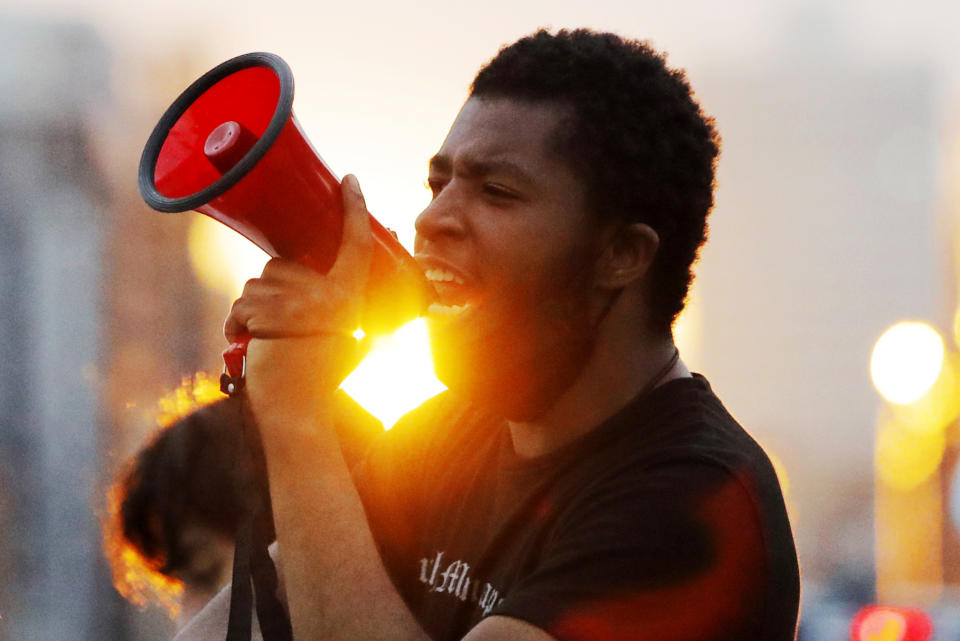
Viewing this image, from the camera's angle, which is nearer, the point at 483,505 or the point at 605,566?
the point at 605,566

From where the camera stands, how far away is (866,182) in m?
51.6

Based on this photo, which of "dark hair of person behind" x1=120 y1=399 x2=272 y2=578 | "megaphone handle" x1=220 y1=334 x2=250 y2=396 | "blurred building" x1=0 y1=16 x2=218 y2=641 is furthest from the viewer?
"blurred building" x1=0 y1=16 x2=218 y2=641

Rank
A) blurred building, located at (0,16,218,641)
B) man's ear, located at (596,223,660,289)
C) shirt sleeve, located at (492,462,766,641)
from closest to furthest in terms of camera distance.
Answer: shirt sleeve, located at (492,462,766,641), man's ear, located at (596,223,660,289), blurred building, located at (0,16,218,641)

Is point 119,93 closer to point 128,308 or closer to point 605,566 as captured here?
point 128,308

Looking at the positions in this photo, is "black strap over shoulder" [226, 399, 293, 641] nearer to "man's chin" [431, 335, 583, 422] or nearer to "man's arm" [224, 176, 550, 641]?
"man's arm" [224, 176, 550, 641]

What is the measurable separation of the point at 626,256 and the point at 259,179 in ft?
2.16

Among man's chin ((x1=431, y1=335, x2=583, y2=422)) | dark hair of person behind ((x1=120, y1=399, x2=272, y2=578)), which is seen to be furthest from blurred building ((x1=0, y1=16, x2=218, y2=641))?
man's chin ((x1=431, y1=335, x2=583, y2=422))

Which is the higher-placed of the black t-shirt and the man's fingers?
the man's fingers

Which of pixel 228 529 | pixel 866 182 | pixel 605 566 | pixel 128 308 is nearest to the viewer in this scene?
pixel 605 566

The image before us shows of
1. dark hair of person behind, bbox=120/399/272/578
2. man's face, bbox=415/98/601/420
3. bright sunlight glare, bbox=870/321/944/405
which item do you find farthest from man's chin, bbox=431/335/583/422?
bright sunlight glare, bbox=870/321/944/405

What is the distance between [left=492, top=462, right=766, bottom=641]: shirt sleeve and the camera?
6.28 feet

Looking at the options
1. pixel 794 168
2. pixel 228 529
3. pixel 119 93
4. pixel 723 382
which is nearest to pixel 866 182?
pixel 794 168

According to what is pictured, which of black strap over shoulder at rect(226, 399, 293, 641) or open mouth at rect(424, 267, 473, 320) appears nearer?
black strap over shoulder at rect(226, 399, 293, 641)

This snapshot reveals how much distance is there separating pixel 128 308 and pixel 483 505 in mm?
31239
